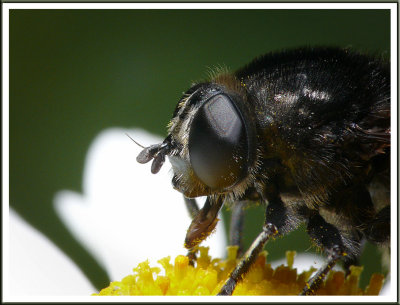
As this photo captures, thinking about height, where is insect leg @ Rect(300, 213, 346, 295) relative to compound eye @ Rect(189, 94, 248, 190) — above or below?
below

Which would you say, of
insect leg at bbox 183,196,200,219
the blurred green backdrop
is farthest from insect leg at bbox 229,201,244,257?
insect leg at bbox 183,196,200,219

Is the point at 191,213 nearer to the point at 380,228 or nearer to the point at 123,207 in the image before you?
the point at 380,228

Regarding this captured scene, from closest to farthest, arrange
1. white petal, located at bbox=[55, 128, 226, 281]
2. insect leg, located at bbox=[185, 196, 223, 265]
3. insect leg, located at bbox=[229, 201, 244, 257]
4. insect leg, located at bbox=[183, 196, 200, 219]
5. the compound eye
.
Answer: the compound eye → insect leg, located at bbox=[185, 196, 223, 265] → insect leg, located at bbox=[183, 196, 200, 219] → insect leg, located at bbox=[229, 201, 244, 257] → white petal, located at bbox=[55, 128, 226, 281]

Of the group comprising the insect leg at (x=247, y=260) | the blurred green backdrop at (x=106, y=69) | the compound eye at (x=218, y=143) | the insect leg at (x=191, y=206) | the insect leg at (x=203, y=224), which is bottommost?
the insect leg at (x=247, y=260)

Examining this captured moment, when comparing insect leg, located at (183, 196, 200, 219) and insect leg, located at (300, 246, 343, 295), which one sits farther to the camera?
insect leg, located at (183, 196, 200, 219)

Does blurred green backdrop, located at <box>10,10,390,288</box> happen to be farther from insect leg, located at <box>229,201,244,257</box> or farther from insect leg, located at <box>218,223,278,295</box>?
insect leg, located at <box>218,223,278,295</box>

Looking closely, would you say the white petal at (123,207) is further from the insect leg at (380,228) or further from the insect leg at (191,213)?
the insect leg at (380,228)

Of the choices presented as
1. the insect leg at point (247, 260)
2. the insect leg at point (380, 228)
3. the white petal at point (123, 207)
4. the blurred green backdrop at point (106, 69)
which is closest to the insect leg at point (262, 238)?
the insect leg at point (247, 260)

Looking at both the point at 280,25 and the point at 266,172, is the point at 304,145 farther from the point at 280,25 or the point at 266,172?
the point at 280,25
